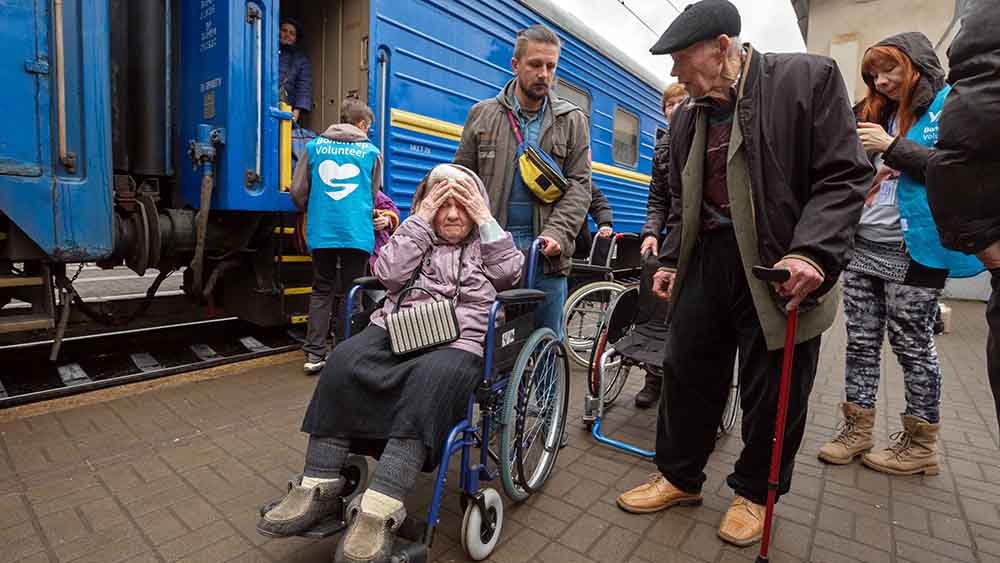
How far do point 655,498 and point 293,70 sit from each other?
4.52 metres

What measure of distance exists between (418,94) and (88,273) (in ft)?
25.1

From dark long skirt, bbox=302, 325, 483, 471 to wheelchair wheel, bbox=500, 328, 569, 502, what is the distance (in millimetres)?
227

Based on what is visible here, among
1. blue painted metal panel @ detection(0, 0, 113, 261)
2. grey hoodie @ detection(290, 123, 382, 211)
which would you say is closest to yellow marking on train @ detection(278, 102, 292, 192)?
grey hoodie @ detection(290, 123, 382, 211)

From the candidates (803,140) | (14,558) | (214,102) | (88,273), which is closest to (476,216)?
(803,140)

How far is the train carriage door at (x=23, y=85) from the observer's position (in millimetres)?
3023

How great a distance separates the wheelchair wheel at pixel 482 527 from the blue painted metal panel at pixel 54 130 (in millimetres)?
2859

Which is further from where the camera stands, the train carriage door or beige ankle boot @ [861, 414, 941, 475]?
the train carriage door

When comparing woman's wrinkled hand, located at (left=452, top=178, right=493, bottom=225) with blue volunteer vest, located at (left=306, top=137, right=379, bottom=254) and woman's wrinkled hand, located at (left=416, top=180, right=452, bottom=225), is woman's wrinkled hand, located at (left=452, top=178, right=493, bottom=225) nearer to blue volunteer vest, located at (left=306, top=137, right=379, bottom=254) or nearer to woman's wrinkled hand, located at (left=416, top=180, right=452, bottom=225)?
woman's wrinkled hand, located at (left=416, top=180, right=452, bottom=225)

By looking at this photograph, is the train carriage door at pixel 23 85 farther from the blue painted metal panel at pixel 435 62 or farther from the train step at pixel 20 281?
the blue painted metal panel at pixel 435 62

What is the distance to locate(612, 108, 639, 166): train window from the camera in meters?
8.52

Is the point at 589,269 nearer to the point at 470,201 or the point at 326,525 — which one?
the point at 470,201

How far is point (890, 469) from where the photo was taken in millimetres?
2926

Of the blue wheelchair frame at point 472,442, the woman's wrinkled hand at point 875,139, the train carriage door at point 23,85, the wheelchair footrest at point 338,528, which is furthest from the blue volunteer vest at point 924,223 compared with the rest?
the train carriage door at point 23,85

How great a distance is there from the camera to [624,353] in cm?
318
